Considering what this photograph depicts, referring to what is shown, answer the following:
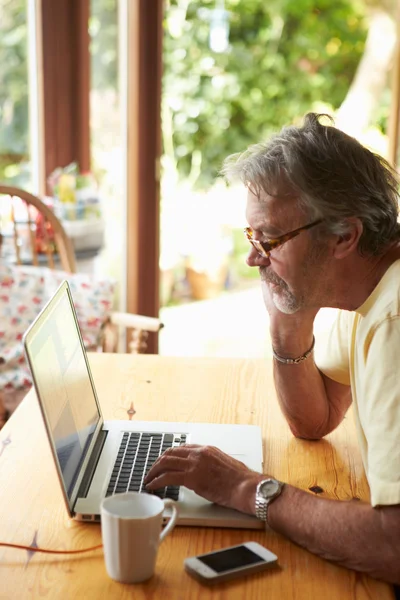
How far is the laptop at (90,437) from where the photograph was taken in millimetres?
1099

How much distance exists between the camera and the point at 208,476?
3.79 ft

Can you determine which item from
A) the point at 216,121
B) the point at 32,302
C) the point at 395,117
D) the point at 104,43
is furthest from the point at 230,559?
the point at 216,121

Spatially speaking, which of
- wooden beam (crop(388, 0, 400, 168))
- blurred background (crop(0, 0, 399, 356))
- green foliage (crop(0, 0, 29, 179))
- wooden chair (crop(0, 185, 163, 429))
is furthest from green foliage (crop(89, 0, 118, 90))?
wooden beam (crop(388, 0, 400, 168))

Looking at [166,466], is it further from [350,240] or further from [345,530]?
[350,240]

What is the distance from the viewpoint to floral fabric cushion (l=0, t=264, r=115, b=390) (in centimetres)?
255

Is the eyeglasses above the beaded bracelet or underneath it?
above

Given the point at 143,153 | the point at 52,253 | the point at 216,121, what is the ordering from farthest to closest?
the point at 216,121 < the point at 143,153 < the point at 52,253

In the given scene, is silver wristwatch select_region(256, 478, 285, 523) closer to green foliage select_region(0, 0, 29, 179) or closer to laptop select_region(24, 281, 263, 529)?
laptop select_region(24, 281, 263, 529)

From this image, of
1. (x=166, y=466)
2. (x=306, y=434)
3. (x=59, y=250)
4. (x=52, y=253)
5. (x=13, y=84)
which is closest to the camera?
(x=166, y=466)

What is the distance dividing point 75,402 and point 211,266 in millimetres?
4043

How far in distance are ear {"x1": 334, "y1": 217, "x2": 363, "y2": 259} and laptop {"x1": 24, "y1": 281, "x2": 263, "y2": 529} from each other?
1.23 ft

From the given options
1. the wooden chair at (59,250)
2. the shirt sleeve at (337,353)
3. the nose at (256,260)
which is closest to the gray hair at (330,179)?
the nose at (256,260)

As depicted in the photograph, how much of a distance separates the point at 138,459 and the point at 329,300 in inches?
16.6

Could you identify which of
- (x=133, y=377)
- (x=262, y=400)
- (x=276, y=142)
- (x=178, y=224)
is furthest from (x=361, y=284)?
(x=178, y=224)
